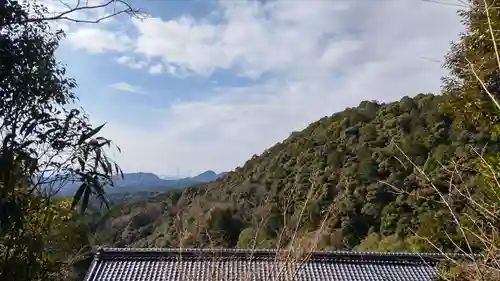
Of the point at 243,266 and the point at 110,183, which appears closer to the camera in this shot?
the point at 110,183

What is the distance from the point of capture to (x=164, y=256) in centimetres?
970

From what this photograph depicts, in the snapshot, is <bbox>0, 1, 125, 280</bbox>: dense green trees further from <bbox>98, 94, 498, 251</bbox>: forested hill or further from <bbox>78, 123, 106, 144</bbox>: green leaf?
<bbox>98, 94, 498, 251</bbox>: forested hill

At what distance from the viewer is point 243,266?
372 inches

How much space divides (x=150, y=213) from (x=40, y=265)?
1108cm

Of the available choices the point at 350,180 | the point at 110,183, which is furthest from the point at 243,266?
the point at 110,183

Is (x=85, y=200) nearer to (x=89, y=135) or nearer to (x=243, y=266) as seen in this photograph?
(x=89, y=135)

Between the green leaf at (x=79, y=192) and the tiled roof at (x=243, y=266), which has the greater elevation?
the green leaf at (x=79, y=192)

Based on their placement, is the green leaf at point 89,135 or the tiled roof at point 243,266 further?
the tiled roof at point 243,266

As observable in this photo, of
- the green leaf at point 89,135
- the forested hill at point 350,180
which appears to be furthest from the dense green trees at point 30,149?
the forested hill at point 350,180

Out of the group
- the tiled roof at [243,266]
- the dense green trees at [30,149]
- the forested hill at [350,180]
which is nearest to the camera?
the dense green trees at [30,149]

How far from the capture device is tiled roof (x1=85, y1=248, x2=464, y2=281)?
30.2 feet

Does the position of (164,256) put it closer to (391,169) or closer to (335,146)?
(391,169)

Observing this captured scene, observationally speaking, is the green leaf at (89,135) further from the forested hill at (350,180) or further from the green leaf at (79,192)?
the forested hill at (350,180)

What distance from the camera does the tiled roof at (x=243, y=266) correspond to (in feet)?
30.2
